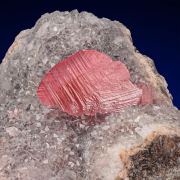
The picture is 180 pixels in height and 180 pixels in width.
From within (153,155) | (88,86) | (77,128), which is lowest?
(153,155)

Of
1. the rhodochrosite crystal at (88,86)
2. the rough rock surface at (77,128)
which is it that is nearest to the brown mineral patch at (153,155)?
the rough rock surface at (77,128)

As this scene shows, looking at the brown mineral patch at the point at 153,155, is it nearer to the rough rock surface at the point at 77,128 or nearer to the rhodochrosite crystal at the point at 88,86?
the rough rock surface at the point at 77,128

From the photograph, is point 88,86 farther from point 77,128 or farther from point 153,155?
point 153,155

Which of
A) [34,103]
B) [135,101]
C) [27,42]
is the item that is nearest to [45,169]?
[34,103]

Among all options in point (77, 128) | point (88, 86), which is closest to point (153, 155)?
point (77, 128)

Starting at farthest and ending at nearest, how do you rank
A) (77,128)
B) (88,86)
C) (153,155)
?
(88,86) < (77,128) < (153,155)

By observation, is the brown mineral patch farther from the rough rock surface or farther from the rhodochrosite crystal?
the rhodochrosite crystal

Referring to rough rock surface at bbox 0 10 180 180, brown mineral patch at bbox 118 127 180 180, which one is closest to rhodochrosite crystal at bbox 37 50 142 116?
rough rock surface at bbox 0 10 180 180

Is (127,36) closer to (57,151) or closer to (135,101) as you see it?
(135,101)
